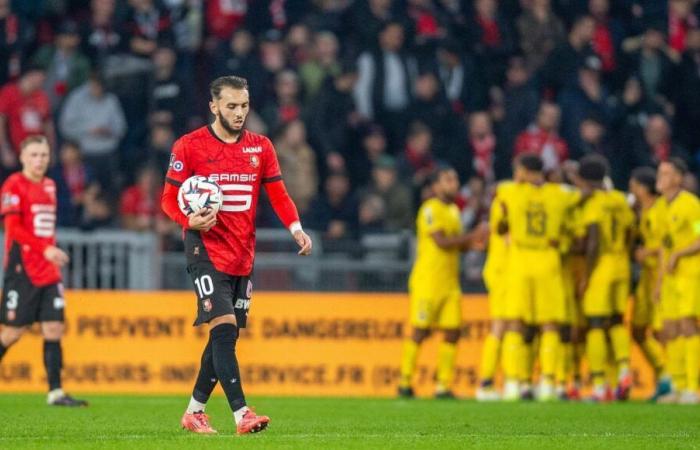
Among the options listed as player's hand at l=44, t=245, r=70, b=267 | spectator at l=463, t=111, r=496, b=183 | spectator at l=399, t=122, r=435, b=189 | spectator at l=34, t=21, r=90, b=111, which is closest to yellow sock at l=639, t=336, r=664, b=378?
spectator at l=463, t=111, r=496, b=183

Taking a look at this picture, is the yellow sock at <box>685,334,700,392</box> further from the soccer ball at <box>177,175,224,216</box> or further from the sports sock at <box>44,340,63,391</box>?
the soccer ball at <box>177,175,224,216</box>

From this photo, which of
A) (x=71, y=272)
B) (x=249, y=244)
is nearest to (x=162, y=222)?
(x=71, y=272)

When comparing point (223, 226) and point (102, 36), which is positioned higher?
point (102, 36)

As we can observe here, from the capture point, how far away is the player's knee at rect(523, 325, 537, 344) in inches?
661

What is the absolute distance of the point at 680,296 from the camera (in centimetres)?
1608

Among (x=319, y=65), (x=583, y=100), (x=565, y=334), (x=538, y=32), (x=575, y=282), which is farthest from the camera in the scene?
(x=538, y=32)

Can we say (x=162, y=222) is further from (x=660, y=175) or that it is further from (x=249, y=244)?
(x=249, y=244)

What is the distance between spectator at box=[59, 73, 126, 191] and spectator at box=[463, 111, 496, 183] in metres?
4.98

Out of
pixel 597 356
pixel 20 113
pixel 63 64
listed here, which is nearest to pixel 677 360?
pixel 597 356

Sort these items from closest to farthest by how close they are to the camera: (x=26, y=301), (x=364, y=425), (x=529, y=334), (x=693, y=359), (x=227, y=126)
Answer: (x=227, y=126), (x=364, y=425), (x=26, y=301), (x=693, y=359), (x=529, y=334)

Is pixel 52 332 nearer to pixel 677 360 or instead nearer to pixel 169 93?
pixel 677 360

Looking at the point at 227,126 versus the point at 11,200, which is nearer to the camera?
the point at 227,126

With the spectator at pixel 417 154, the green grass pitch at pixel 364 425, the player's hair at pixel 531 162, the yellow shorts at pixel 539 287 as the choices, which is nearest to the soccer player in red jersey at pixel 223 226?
the green grass pitch at pixel 364 425

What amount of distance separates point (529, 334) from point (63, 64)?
313 inches
